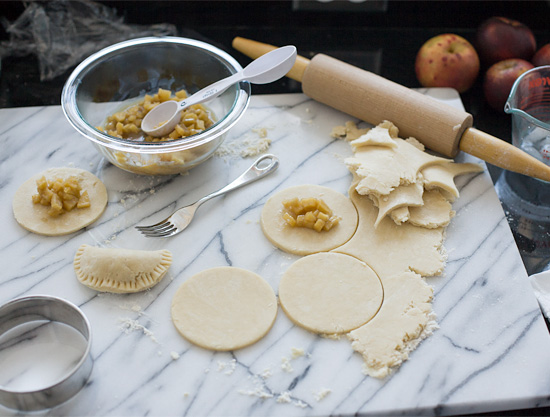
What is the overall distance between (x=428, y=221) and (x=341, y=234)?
26 cm

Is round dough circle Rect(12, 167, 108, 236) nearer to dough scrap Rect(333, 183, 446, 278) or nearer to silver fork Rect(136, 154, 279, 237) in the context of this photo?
silver fork Rect(136, 154, 279, 237)

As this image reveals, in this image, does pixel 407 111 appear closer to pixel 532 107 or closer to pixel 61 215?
pixel 532 107

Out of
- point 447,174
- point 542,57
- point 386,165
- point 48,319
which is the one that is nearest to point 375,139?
point 386,165

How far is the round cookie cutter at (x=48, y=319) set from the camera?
1.21 meters

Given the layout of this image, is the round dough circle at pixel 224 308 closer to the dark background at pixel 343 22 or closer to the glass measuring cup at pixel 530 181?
the glass measuring cup at pixel 530 181

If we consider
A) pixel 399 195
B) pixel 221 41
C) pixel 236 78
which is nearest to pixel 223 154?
pixel 236 78

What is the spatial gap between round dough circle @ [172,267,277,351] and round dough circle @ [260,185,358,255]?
16 cm

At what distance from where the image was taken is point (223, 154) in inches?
74.5

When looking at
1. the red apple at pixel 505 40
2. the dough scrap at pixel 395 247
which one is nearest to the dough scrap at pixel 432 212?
the dough scrap at pixel 395 247

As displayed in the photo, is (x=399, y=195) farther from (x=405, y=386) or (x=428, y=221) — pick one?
(x=405, y=386)

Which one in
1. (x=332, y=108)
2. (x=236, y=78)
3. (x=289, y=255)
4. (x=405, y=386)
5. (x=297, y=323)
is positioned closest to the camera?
(x=405, y=386)

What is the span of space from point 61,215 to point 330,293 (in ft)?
2.71

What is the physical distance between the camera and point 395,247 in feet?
5.26

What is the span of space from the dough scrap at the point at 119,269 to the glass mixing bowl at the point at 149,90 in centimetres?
31
